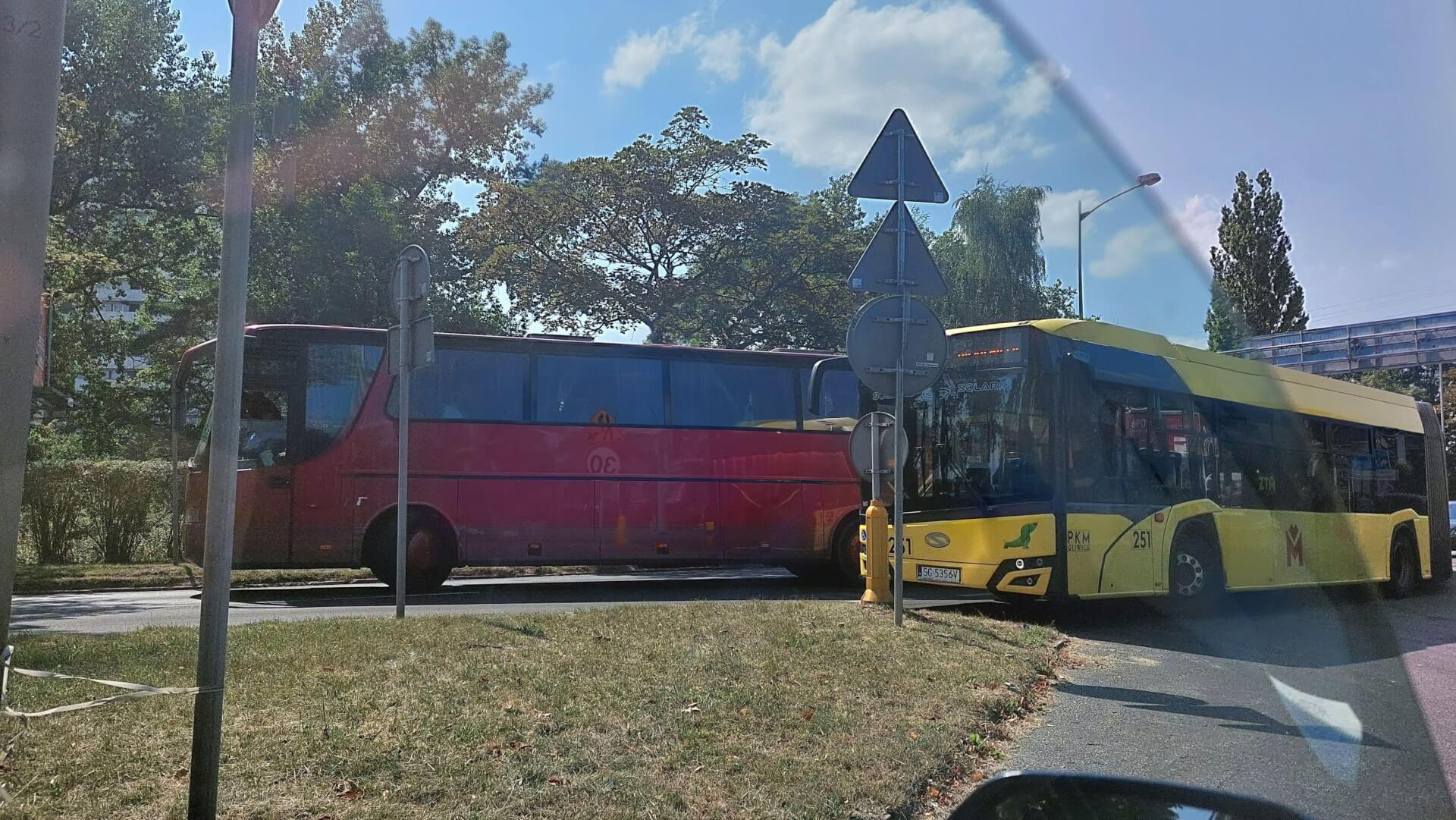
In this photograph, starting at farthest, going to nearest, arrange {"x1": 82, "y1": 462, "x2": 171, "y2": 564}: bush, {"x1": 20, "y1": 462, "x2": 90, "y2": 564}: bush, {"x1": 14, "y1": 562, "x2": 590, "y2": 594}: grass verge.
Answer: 1. {"x1": 82, "y1": 462, "x2": 171, "y2": 564}: bush
2. {"x1": 20, "y1": 462, "x2": 90, "y2": 564}: bush
3. {"x1": 14, "y1": 562, "x2": 590, "y2": 594}: grass verge

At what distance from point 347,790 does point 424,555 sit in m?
9.47

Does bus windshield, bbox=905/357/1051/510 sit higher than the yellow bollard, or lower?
higher

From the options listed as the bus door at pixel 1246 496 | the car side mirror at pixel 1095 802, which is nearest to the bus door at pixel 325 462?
the bus door at pixel 1246 496

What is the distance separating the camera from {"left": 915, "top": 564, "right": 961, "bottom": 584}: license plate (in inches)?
395

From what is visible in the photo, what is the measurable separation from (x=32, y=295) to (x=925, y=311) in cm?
663

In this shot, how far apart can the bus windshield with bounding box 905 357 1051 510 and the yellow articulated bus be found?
14 mm

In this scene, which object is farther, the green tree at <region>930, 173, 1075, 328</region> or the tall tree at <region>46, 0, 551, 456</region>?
the green tree at <region>930, 173, 1075, 328</region>

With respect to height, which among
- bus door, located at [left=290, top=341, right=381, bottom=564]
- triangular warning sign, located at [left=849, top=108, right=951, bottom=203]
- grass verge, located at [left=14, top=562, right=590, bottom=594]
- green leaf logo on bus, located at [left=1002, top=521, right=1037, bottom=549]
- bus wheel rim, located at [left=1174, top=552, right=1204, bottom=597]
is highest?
triangular warning sign, located at [left=849, top=108, right=951, bottom=203]

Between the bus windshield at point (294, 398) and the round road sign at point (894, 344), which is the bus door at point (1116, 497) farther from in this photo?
the bus windshield at point (294, 398)

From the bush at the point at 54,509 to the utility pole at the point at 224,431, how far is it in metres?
15.6

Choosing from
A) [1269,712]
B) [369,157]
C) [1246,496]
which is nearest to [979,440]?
[1246,496]

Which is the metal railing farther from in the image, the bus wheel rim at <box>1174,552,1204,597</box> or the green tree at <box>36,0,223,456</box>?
the green tree at <box>36,0,223,456</box>

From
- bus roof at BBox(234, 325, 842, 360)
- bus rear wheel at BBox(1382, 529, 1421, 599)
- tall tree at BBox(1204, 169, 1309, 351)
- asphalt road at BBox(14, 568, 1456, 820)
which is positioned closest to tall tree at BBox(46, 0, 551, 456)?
bus roof at BBox(234, 325, 842, 360)

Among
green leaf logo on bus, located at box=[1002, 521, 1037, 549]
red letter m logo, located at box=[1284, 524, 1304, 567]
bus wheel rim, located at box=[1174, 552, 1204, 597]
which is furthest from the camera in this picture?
red letter m logo, located at box=[1284, 524, 1304, 567]
